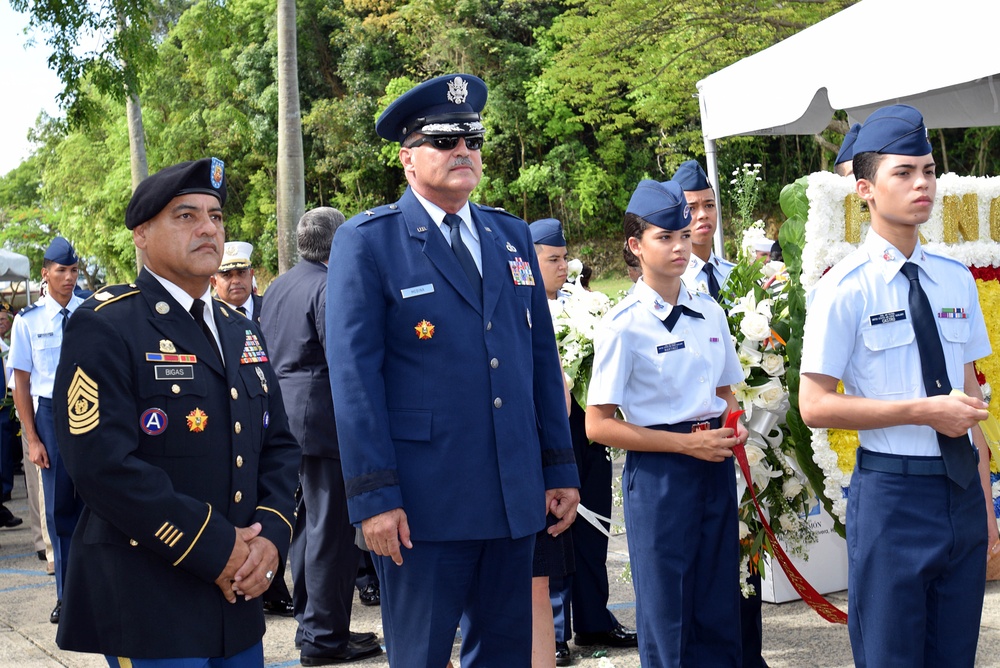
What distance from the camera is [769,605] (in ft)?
19.4

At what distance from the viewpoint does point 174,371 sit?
2.79 m

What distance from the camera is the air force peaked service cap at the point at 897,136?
10.7 feet

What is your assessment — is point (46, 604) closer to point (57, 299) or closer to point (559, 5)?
point (57, 299)

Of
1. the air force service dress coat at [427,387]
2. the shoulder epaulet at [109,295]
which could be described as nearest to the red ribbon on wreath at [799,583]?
the air force service dress coat at [427,387]

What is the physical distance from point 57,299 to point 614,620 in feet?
14.2

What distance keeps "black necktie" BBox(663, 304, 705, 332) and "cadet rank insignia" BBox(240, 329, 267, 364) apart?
160 centimetres

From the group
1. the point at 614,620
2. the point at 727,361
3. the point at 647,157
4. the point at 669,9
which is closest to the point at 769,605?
the point at 614,620

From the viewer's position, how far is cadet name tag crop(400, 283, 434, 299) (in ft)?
10.3

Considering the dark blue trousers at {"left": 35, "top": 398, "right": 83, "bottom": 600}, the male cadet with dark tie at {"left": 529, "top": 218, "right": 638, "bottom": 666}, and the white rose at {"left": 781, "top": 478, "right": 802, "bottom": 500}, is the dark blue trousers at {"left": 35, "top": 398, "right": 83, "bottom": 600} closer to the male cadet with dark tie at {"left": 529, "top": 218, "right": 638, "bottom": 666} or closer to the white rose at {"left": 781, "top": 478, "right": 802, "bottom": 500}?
the male cadet with dark tie at {"left": 529, "top": 218, "right": 638, "bottom": 666}

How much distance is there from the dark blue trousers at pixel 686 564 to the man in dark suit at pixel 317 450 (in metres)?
1.97

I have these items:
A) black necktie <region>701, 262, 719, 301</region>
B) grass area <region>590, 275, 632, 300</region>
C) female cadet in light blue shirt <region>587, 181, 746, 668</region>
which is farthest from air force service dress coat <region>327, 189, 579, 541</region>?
grass area <region>590, 275, 632, 300</region>

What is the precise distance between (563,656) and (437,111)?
2.86 metres

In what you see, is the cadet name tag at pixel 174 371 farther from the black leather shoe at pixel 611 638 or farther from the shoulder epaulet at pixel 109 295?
the black leather shoe at pixel 611 638

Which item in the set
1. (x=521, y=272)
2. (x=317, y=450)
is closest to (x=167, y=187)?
(x=521, y=272)
